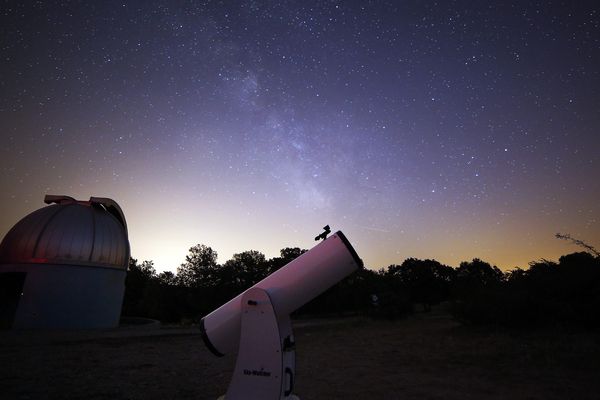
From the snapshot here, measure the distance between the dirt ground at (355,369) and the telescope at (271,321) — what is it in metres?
2.86

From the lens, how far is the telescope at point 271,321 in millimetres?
4164

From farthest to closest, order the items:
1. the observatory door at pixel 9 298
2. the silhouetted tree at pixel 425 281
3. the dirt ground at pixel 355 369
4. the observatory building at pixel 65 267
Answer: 1. the silhouetted tree at pixel 425 281
2. the observatory door at pixel 9 298
3. the observatory building at pixel 65 267
4. the dirt ground at pixel 355 369

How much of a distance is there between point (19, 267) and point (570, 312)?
1082 inches

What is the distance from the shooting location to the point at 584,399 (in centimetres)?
605

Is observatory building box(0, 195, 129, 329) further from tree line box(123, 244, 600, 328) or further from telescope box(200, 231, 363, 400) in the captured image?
telescope box(200, 231, 363, 400)

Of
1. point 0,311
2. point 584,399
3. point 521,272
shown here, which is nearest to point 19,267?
point 0,311

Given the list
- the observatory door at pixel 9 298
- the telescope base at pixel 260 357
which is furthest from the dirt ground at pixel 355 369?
the observatory door at pixel 9 298

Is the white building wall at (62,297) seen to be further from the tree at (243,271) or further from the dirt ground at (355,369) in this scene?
the tree at (243,271)

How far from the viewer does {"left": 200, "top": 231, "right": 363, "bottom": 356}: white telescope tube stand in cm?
457

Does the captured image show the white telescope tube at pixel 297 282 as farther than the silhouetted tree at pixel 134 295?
No

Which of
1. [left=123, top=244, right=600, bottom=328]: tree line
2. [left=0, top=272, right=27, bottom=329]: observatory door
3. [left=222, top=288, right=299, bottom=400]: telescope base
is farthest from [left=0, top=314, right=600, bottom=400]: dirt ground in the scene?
[left=0, top=272, right=27, bottom=329]: observatory door

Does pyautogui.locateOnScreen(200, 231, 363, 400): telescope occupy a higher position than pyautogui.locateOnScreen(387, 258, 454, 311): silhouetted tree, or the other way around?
pyautogui.locateOnScreen(387, 258, 454, 311): silhouetted tree

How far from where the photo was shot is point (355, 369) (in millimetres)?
9062

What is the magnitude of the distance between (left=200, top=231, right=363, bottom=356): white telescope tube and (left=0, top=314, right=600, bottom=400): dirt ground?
2.84m
